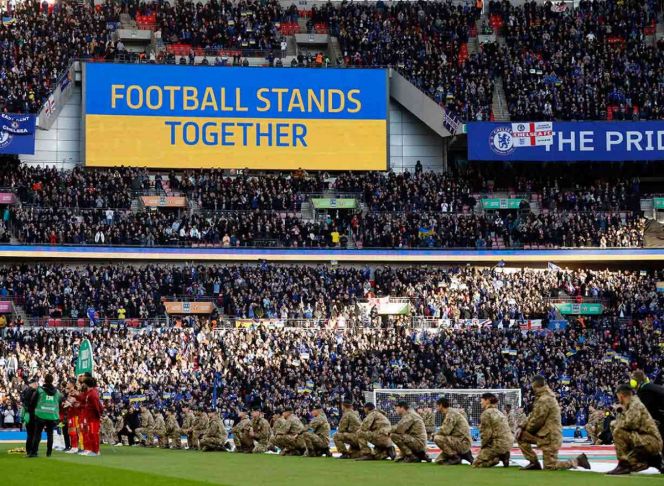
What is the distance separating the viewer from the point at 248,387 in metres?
48.1

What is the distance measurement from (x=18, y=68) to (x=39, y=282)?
14786mm

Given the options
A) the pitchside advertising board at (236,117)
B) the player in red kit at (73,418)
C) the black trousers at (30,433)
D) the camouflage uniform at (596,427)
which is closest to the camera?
the black trousers at (30,433)

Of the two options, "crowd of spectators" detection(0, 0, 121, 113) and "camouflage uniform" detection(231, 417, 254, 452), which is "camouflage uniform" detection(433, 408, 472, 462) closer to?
"camouflage uniform" detection(231, 417, 254, 452)

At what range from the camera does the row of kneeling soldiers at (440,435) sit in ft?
62.4

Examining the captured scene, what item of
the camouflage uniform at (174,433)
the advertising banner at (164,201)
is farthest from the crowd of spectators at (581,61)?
the camouflage uniform at (174,433)

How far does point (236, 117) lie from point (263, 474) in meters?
49.8

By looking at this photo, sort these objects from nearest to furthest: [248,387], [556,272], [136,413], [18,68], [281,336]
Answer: [136,413] → [248,387] → [281,336] → [556,272] → [18,68]

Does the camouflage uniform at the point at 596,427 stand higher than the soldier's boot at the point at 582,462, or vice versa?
the soldier's boot at the point at 582,462

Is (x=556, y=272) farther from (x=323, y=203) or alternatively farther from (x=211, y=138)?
(x=211, y=138)

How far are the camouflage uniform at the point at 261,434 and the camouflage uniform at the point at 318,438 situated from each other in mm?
2681

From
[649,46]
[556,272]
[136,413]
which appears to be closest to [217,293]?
[556,272]

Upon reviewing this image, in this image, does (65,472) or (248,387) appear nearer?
(65,472)

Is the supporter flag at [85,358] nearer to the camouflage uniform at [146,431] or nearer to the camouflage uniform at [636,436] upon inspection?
the camouflage uniform at [146,431]

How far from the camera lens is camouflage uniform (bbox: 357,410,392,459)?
85.5 ft
